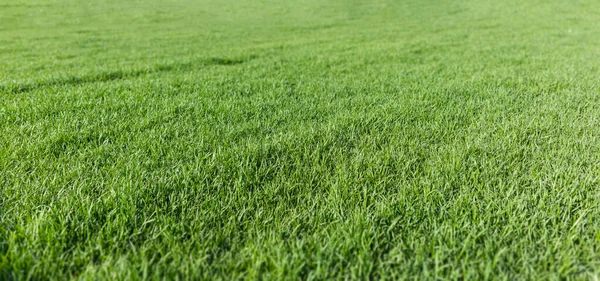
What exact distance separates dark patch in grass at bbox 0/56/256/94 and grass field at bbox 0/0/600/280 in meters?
0.06

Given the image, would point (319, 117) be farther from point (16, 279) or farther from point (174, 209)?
point (16, 279)

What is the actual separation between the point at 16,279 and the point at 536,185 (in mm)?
2609

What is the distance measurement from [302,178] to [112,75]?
471 cm

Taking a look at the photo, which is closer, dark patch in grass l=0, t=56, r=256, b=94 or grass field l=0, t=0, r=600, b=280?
grass field l=0, t=0, r=600, b=280

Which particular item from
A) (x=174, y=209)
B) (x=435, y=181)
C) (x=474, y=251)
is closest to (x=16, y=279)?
(x=174, y=209)

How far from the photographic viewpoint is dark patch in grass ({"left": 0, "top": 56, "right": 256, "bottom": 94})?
4283mm

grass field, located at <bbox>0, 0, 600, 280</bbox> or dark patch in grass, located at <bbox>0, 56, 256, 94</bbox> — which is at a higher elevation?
dark patch in grass, located at <bbox>0, 56, 256, 94</bbox>

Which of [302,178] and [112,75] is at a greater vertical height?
[112,75]

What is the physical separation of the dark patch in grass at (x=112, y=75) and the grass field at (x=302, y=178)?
0.06 m

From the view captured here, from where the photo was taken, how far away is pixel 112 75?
5363mm

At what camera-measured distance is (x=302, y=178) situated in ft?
6.79

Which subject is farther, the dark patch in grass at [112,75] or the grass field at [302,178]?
the dark patch in grass at [112,75]

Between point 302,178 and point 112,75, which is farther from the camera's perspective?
point 112,75

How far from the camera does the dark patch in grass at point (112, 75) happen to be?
14.1ft
